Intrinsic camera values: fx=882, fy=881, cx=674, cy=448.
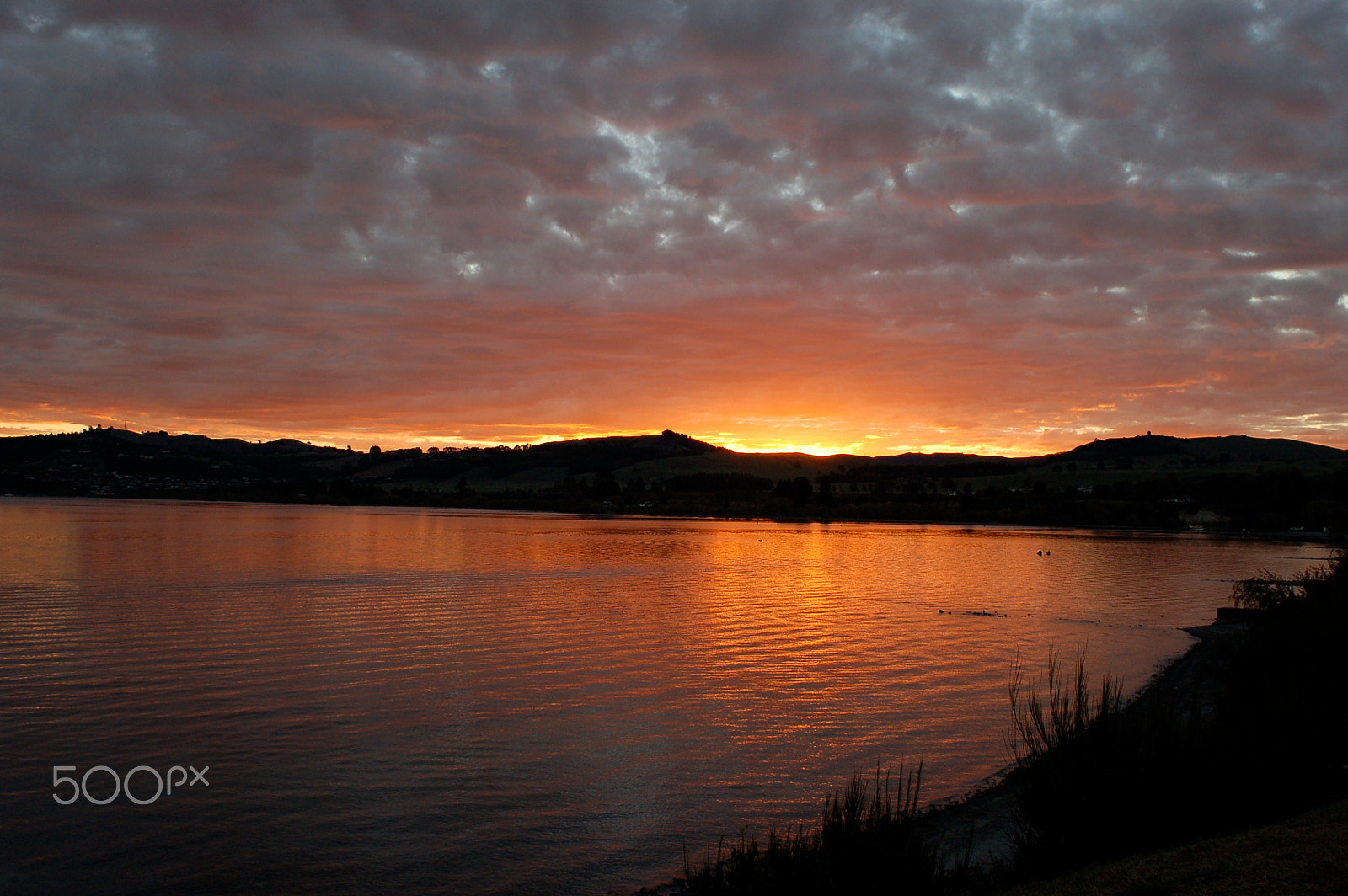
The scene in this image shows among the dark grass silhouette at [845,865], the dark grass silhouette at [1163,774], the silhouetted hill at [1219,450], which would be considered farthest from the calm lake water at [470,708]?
the silhouetted hill at [1219,450]

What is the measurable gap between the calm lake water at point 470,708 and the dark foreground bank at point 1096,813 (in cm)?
180

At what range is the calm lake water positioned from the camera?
9.25m

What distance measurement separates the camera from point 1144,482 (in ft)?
419

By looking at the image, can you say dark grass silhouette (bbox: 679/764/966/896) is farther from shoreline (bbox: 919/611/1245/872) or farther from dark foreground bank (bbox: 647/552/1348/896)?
shoreline (bbox: 919/611/1245/872)

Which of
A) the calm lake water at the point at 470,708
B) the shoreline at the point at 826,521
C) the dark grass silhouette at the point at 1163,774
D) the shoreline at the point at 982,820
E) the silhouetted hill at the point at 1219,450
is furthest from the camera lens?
the silhouetted hill at the point at 1219,450

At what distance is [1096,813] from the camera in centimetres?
816

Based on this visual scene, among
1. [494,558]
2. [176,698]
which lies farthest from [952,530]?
[176,698]

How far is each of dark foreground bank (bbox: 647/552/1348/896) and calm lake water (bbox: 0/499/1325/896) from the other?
1.80 meters

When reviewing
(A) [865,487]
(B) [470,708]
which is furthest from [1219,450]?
(B) [470,708]

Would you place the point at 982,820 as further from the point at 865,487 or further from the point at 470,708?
the point at 865,487

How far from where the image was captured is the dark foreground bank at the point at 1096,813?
6.95m

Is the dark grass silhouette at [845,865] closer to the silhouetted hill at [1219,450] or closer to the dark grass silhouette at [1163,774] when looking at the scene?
the dark grass silhouette at [1163,774]

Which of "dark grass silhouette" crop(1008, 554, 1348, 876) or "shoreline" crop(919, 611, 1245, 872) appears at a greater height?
"dark grass silhouette" crop(1008, 554, 1348, 876)

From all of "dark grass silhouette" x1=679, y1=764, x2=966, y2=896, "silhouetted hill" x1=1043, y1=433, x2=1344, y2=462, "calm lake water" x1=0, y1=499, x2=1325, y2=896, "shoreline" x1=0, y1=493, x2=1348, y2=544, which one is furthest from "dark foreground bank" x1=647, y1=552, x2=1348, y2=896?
"silhouetted hill" x1=1043, y1=433, x2=1344, y2=462
